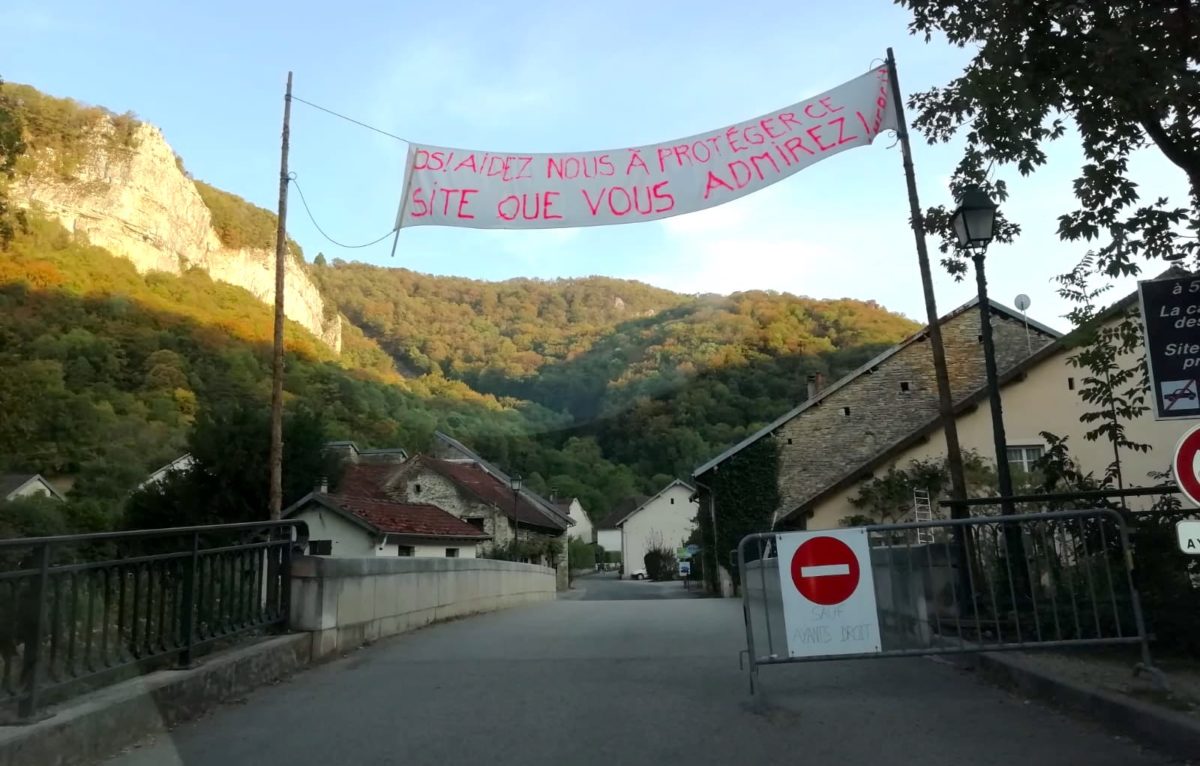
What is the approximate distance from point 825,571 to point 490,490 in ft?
167

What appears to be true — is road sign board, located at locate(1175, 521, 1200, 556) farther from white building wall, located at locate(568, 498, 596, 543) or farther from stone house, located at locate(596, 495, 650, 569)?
stone house, located at locate(596, 495, 650, 569)

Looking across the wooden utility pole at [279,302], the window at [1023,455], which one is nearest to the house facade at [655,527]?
the window at [1023,455]

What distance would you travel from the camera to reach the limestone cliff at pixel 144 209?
108 metres

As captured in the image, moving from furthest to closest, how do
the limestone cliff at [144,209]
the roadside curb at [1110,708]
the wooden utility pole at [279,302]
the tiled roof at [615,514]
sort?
the limestone cliff at [144,209] < the tiled roof at [615,514] < the wooden utility pole at [279,302] < the roadside curb at [1110,708]

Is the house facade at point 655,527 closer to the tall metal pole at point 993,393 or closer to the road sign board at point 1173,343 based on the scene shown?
the tall metal pole at point 993,393

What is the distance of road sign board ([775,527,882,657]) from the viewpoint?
20.9ft

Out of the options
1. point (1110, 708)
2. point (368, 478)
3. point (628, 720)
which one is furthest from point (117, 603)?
point (368, 478)

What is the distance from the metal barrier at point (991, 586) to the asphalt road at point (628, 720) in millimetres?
417

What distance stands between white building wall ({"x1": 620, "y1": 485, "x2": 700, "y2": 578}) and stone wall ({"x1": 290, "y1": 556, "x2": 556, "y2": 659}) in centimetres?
6569

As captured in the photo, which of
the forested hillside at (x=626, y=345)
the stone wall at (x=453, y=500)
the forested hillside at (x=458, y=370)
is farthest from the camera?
the stone wall at (x=453, y=500)

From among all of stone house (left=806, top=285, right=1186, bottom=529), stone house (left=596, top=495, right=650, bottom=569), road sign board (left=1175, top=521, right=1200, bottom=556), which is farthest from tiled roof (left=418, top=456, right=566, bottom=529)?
road sign board (left=1175, top=521, right=1200, bottom=556)

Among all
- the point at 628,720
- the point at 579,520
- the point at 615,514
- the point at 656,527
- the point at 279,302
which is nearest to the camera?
the point at 628,720

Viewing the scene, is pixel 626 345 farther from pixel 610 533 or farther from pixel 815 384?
pixel 610 533

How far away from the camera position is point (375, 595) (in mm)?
10469
